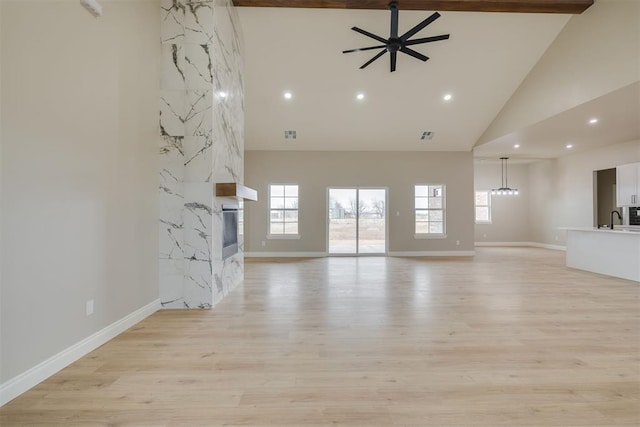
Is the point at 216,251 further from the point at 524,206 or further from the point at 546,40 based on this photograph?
the point at 524,206

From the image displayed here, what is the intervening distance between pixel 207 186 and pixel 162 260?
3.40ft

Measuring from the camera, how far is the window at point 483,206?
10820 millimetres

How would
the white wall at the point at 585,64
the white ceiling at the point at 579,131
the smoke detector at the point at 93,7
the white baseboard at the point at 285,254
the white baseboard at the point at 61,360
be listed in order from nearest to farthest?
the white baseboard at the point at 61,360
the smoke detector at the point at 93,7
the white wall at the point at 585,64
the white ceiling at the point at 579,131
the white baseboard at the point at 285,254

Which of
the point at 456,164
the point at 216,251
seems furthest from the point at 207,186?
the point at 456,164

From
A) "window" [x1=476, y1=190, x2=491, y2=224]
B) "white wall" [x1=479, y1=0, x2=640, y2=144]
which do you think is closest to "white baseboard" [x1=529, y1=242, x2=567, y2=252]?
"window" [x1=476, y1=190, x2=491, y2=224]

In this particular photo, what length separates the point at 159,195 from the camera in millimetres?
3527

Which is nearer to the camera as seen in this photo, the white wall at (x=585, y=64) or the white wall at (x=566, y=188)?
the white wall at (x=585, y=64)

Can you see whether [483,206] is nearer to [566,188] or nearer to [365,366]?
[566,188]

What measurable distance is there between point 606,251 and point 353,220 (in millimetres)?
5268

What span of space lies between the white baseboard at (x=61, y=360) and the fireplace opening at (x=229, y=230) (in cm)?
131

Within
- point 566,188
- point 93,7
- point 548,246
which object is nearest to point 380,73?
point 93,7

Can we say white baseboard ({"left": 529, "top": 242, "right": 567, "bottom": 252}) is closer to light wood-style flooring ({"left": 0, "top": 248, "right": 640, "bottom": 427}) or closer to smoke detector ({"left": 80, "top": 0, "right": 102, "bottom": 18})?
light wood-style flooring ({"left": 0, "top": 248, "right": 640, "bottom": 427})

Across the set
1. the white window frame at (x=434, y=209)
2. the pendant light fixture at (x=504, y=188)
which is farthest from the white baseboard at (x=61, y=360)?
the pendant light fixture at (x=504, y=188)

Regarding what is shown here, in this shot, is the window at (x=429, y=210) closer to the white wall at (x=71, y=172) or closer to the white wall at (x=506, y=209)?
the white wall at (x=506, y=209)
